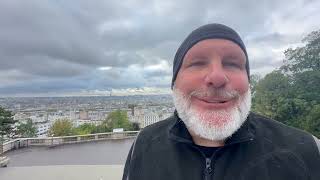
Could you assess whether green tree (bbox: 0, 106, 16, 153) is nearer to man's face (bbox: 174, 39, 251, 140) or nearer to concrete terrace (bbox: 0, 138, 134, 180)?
concrete terrace (bbox: 0, 138, 134, 180)

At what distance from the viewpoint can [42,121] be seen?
125ft

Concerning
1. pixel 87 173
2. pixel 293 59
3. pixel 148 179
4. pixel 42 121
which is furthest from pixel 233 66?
pixel 42 121

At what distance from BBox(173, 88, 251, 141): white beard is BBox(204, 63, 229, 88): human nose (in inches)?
3.7

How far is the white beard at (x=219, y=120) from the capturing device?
96 cm

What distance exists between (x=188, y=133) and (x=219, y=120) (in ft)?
0.42

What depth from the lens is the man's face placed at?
3.08ft

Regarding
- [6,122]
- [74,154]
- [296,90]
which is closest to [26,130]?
[6,122]

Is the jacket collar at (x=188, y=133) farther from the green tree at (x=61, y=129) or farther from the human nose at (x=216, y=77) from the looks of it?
the green tree at (x=61, y=129)

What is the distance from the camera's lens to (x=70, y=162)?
9078mm

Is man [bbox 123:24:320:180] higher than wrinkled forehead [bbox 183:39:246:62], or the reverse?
wrinkled forehead [bbox 183:39:246:62]

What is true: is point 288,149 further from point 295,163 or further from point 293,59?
point 293,59

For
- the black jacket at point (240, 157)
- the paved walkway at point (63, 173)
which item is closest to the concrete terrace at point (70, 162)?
the paved walkway at point (63, 173)

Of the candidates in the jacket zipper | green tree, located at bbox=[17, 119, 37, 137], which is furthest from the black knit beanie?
green tree, located at bbox=[17, 119, 37, 137]

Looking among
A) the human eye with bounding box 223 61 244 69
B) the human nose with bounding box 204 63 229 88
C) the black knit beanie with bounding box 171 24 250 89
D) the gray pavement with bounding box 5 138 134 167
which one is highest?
the black knit beanie with bounding box 171 24 250 89
